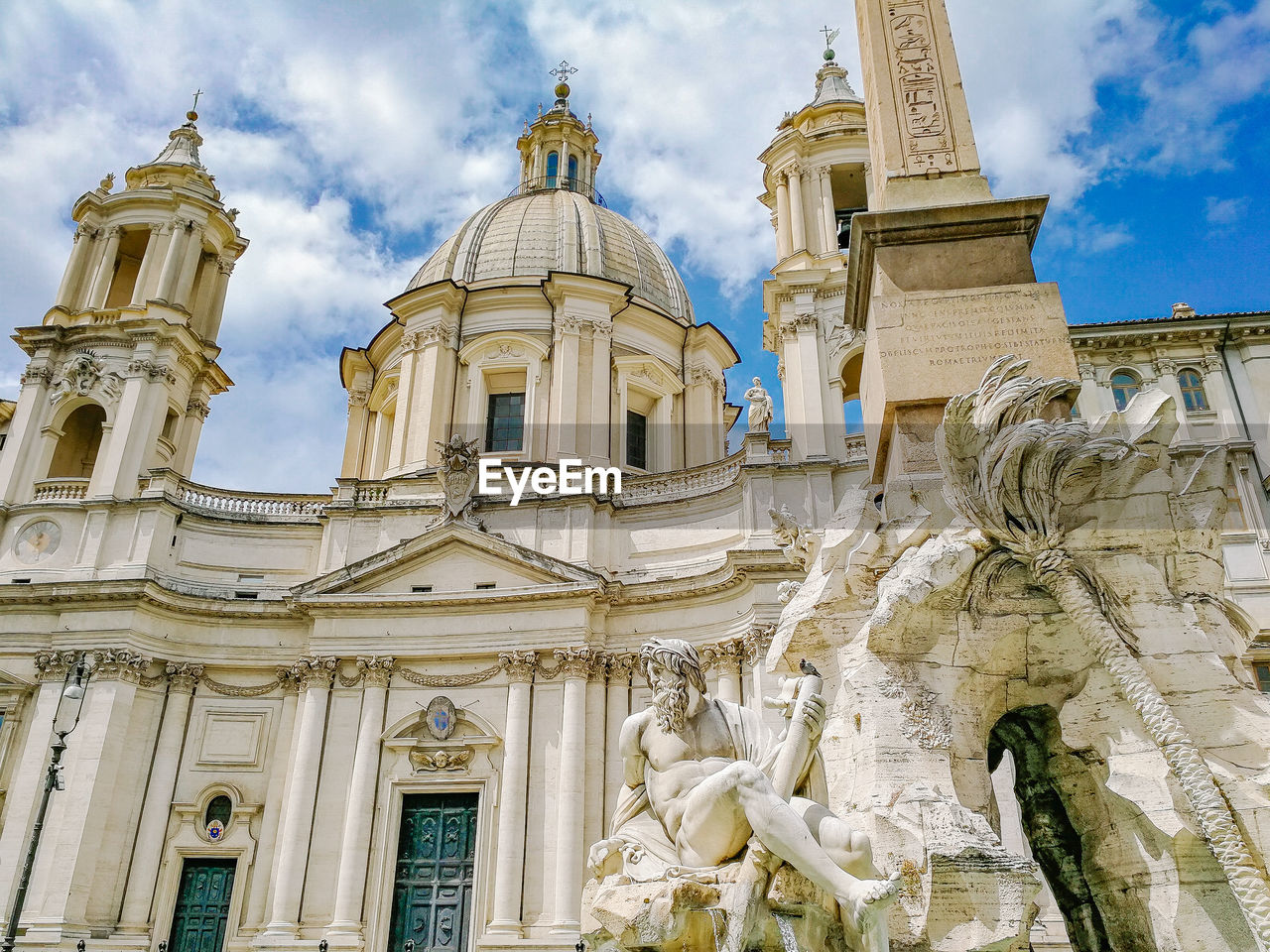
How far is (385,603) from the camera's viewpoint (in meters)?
25.1

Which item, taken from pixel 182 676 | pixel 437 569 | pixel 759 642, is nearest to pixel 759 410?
pixel 759 642

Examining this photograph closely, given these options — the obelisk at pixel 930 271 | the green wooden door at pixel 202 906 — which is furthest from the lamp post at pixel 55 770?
the obelisk at pixel 930 271

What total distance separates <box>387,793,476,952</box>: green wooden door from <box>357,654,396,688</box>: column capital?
108 inches

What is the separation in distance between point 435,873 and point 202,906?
5435 millimetres

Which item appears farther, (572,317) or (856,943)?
(572,317)

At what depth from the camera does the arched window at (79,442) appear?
29.8 metres

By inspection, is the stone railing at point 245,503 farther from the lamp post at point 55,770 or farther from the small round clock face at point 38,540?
the lamp post at point 55,770

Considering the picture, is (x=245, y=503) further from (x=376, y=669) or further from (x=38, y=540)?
(x=376, y=669)

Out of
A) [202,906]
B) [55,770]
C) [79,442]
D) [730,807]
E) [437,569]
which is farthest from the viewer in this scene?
[79,442]

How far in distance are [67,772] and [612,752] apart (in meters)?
12.2

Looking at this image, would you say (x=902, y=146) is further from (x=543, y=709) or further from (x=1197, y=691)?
(x=543, y=709)

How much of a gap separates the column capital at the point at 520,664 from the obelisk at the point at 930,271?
55.2 feet

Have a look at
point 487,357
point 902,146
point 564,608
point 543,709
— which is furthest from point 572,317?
point 902,146

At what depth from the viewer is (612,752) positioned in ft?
77.6
